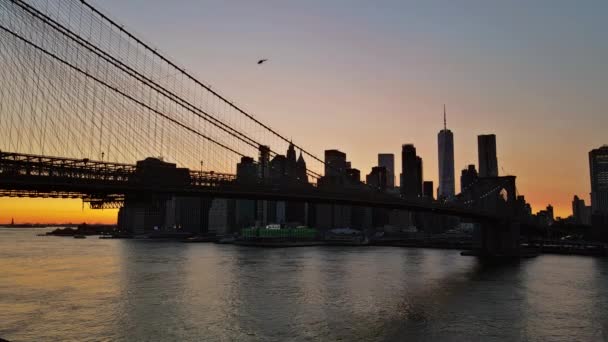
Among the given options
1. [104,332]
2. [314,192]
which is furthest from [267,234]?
[104,332]

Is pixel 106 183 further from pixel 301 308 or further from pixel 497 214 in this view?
pixel 497 214

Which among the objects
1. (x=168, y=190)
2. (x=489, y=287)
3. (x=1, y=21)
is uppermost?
(x=1, y=21)

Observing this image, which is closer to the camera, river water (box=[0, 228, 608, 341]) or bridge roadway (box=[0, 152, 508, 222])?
river water (box=[0, 228, 608, 341])

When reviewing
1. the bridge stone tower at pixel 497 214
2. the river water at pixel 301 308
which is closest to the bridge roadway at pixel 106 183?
the river water at pixel 301 308

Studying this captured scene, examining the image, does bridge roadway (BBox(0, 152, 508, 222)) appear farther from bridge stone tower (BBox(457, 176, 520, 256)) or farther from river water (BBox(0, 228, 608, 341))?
bridge stone tower (BBox(457, 176, 520, 256))

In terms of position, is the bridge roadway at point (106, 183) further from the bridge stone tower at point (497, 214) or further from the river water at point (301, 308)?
the bridge stone tower at point (497, 214)

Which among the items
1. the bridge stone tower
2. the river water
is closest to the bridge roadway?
the river water

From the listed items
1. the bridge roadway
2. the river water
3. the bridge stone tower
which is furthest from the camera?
the bridge stone tower

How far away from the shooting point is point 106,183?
28703 millimetres

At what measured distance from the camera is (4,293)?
1348 inches

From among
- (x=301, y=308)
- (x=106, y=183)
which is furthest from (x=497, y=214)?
(x=106, y=183)

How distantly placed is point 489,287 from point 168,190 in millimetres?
26916

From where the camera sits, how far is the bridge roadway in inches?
977

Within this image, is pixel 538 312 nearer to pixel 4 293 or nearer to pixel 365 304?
pixel 365 304
